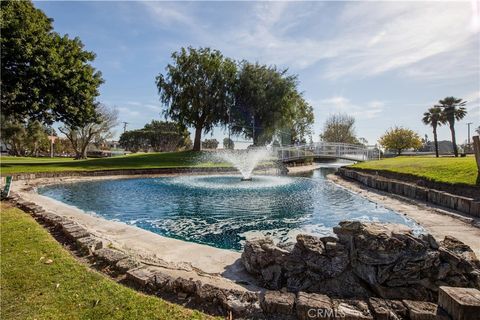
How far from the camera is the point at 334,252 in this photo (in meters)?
4.21

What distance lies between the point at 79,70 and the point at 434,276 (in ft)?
97.6

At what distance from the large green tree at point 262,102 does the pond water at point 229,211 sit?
24.2 meters

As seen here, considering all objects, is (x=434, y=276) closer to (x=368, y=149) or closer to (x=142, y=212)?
(x=142, y=212)

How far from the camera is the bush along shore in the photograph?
325cm

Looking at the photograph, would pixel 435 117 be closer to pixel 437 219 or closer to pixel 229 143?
pixel 229 143

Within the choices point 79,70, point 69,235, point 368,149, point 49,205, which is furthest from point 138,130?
point 69,235

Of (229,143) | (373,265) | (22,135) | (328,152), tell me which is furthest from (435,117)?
(22,135)

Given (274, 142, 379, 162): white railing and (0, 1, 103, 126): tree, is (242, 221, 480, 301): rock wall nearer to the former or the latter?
(0, 1, 103, 126): tree

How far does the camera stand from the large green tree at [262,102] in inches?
1459

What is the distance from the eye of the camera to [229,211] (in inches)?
392

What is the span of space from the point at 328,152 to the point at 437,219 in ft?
85.4

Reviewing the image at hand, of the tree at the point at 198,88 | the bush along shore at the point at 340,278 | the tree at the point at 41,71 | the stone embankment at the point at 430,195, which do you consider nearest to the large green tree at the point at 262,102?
the tree at the point at 198,88

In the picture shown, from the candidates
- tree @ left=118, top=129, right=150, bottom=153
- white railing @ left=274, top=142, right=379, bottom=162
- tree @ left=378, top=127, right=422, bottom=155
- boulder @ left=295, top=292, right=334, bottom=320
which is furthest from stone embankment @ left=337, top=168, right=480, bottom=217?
tree @ left=118, top=129, right=150, bottom=153

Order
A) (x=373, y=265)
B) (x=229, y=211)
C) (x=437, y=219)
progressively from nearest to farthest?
1. (x=373, y=265)
2. (x=437, y=219)
3. (x=229, y=211)
